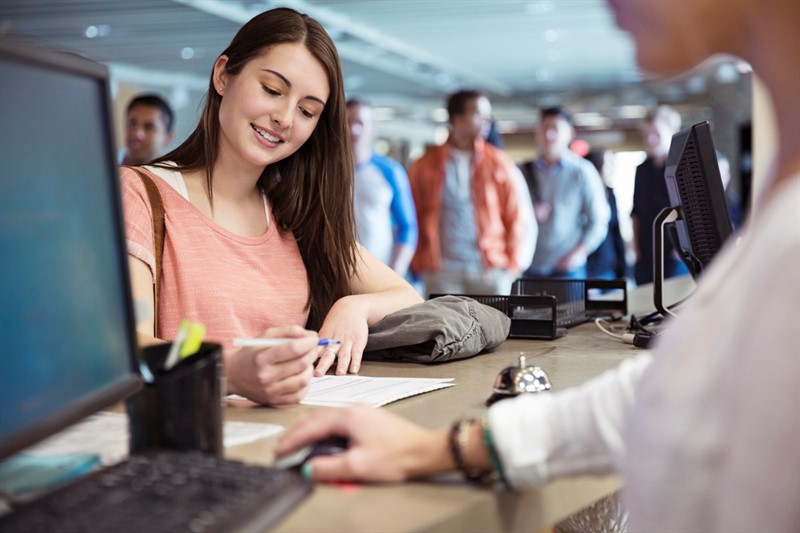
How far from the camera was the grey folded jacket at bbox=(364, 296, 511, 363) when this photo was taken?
194 cm

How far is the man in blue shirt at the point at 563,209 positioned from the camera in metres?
6.78

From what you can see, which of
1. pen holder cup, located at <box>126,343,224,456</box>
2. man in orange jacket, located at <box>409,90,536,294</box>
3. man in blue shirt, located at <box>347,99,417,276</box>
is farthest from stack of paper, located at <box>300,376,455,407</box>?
man in blue shirt, located at <box>347,99,417,276</box>

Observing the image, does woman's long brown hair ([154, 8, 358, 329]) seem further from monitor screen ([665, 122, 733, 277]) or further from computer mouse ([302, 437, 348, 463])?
computer mouse ([302, 437, 348, 463])

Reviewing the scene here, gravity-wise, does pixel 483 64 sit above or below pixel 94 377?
above

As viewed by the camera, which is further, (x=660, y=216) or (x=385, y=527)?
(x=660, y=216)

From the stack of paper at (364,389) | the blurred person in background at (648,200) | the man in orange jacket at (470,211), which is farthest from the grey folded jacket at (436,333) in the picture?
the blurred person in background at (648,200)

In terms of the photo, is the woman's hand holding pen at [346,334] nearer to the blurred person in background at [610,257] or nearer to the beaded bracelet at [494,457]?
the beaded bracelet at [494,457]

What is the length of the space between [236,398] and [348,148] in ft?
3.39

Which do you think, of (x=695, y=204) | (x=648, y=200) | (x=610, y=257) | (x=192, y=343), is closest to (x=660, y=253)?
(x=695, y=204)

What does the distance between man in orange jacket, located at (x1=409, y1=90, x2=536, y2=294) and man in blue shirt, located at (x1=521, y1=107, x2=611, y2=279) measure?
1.78 feet

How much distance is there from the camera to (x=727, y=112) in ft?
65.8

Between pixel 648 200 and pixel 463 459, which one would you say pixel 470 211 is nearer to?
pixel 648 200

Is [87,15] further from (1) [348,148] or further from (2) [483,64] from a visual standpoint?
(1) [348,148]

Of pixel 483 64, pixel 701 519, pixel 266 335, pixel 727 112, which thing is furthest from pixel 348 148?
pixel 727 112
